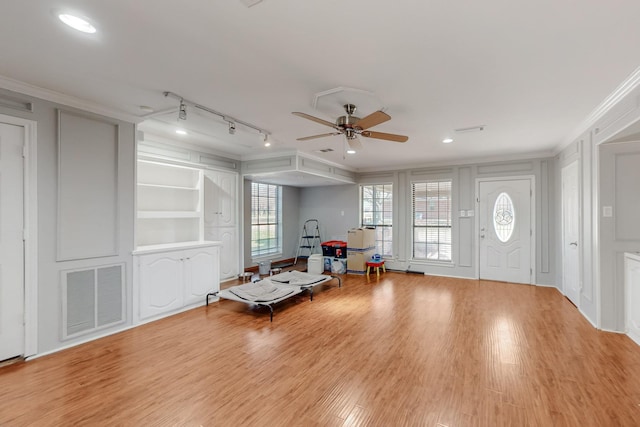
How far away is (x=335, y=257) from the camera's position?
23.8 feet

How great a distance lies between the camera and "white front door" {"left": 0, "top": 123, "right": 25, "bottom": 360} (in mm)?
2715

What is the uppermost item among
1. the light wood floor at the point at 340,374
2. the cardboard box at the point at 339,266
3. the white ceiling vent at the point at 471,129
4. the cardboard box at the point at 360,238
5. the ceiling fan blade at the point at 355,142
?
the white ceiling vent at the point at 471,129

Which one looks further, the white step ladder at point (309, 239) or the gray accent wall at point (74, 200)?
the white step ladder at point (309, 239)

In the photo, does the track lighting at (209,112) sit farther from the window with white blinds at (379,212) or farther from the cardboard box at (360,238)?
the window with white blinds at (379,212)

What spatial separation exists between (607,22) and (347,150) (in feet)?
12.6

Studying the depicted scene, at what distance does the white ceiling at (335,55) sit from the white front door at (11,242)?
64 centimetres

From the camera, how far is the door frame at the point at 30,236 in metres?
2.84

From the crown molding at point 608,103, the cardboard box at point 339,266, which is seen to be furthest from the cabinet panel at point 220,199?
the crown molding at point 608,103

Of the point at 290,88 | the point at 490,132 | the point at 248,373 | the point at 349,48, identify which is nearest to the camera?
the point at 349,48

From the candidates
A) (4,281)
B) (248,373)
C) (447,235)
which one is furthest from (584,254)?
(4,281)

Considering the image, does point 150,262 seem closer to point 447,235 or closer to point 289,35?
point 289,35

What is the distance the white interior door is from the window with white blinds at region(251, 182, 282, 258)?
20.4 ft

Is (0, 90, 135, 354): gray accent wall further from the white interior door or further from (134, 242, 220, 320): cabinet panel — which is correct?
the white interior door

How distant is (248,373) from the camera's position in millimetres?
2598
